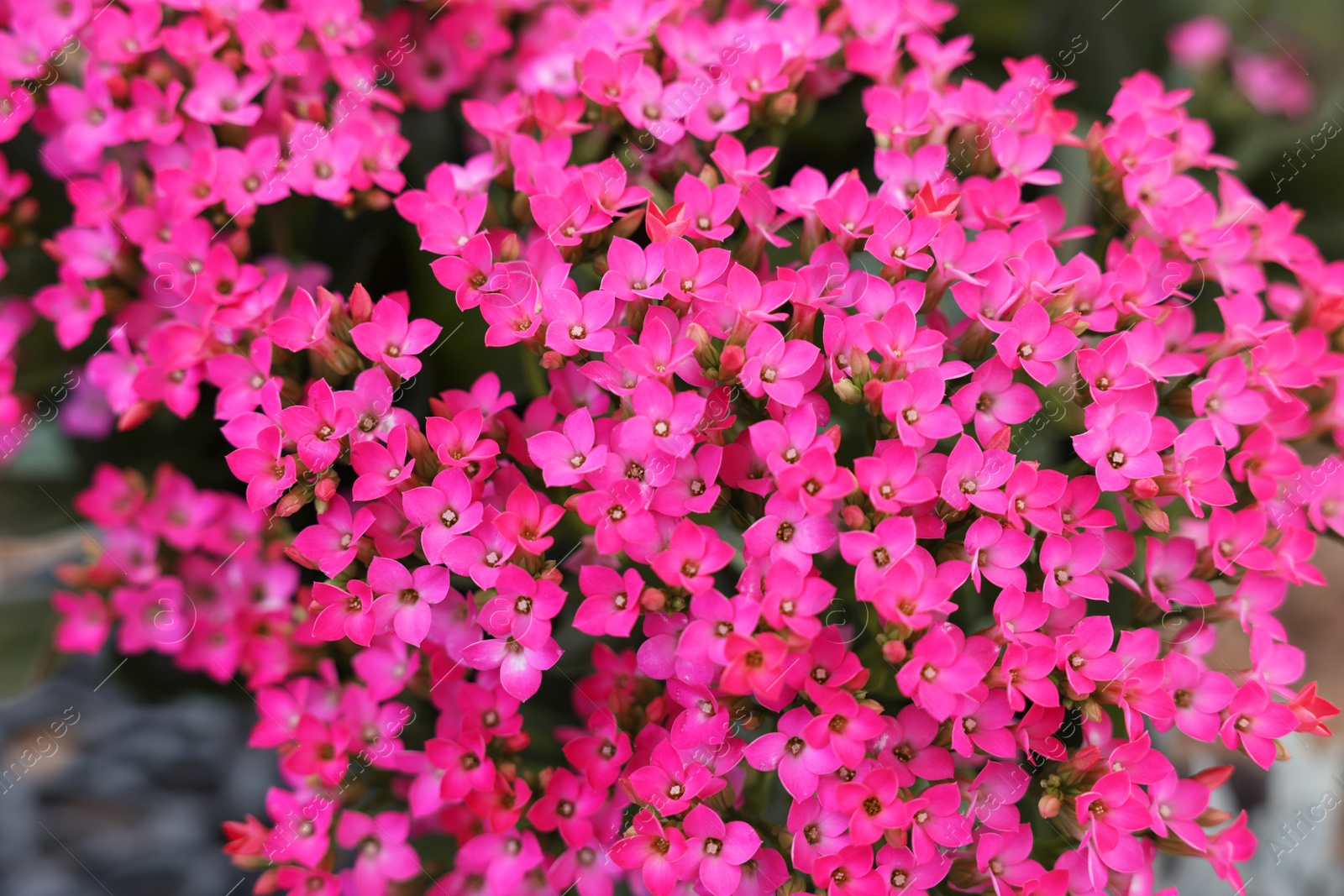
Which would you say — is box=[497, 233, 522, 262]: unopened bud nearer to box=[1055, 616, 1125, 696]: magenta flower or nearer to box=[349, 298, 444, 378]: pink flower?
box=[349, 298, 444, 378]: pink flower

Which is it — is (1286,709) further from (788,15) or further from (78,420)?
(78,420)

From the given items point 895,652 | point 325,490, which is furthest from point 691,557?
point 325,490

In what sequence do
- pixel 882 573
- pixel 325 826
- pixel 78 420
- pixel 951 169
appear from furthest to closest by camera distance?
pixel 78 420
pixel 951 169
pixel 325 826
pixel 882 573

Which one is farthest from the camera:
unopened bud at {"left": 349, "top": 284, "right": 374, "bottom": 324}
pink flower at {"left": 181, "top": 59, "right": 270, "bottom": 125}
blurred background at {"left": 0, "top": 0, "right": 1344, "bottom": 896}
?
blurred background at {"left": 0, "top": 0, "right": 1344, "bottom": 896}

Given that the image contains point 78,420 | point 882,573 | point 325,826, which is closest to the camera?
point 882,573

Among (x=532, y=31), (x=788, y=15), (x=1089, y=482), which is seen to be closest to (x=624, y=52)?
(x=788, y=15)

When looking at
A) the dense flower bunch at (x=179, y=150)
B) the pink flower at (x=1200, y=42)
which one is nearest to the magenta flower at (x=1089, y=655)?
the dense flower bunch at (x=179, y=150)

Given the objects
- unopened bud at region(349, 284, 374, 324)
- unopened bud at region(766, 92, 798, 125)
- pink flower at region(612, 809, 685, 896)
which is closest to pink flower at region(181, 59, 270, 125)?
unopened bud at region(349, 284, 374, 324)

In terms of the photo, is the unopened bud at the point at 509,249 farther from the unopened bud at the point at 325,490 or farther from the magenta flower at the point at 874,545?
the magenta flower at the point at 874,545
